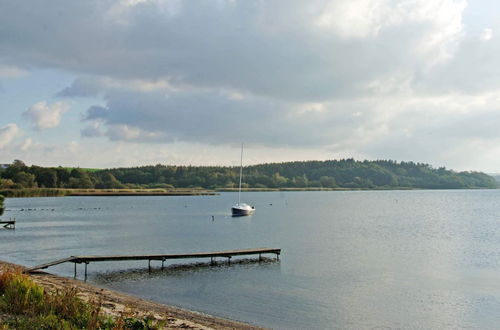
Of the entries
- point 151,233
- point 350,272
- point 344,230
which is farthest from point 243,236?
point 350,272

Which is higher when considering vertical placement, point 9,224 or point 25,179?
point 25,179

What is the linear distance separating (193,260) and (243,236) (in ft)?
62.5

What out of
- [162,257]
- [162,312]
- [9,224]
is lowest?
[9,224]

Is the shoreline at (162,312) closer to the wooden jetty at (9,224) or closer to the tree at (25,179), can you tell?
the wooden jetty at (9,224)

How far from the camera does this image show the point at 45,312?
13047 millimetres

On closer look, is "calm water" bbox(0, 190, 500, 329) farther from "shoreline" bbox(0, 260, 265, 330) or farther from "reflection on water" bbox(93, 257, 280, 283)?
"shoreline" bbox(0, 260, 265, 330)

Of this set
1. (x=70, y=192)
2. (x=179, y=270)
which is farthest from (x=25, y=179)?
(x=179, y=270)

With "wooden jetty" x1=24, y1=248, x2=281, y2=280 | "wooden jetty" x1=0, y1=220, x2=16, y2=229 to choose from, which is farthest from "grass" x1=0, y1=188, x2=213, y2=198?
"wooden jetty" x1=24, y1=248, x2=281, y2=280

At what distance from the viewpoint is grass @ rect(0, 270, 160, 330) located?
Answer: 11.8m

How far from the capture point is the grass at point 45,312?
11766 millimetres

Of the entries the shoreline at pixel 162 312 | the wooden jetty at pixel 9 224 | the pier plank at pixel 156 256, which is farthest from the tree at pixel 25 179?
the shoreline at pixel 162 312

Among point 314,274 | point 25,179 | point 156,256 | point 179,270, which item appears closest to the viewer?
point 314,274

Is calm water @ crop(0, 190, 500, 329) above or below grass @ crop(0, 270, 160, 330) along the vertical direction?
below

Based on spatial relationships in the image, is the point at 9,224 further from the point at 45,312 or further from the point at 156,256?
the point at 45,312
